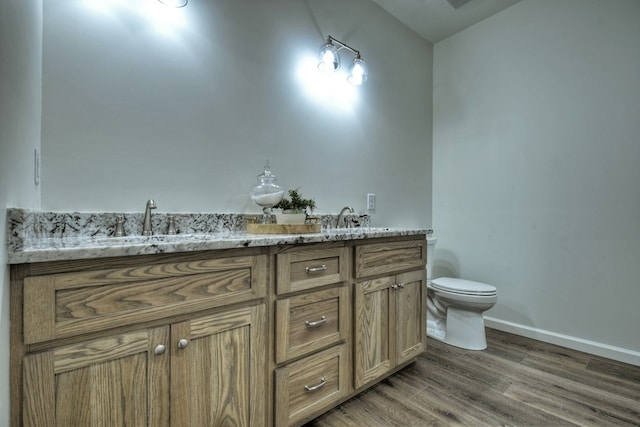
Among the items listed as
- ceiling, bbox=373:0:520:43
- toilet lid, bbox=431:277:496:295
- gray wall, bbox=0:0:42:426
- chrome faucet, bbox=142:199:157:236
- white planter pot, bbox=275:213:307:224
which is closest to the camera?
gray wall, bbox=0:0:42:426

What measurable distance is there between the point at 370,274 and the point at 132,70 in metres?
1.38

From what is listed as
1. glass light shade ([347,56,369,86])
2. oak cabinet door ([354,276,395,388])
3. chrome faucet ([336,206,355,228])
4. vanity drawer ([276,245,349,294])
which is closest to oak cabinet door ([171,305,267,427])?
vanity drawer ([276,245,349,294])

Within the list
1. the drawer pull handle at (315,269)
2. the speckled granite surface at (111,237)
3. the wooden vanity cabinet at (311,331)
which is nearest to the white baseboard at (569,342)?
the speckled granite surface at (111,237)

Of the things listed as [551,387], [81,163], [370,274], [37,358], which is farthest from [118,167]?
[551,387]

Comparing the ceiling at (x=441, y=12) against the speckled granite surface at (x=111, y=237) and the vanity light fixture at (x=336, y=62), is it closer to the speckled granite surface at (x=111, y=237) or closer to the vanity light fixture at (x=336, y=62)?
the vanity light fixture at (x=336, y=62)

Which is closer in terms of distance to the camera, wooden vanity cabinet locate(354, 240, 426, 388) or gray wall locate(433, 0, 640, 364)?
wooden vanity cabinet locate(354, 240, 426, 388)

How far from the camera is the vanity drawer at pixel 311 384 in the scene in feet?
3.76

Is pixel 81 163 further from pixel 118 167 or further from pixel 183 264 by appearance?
pixel 183 264

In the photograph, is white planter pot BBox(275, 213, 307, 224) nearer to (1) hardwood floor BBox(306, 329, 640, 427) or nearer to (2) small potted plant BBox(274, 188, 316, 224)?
(2) small potted plant BBox(274, 188, 316, 224)

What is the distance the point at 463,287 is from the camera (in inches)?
80.5

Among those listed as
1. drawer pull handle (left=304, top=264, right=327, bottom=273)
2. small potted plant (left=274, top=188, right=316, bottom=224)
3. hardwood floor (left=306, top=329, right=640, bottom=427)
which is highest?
small potted plant (left=274, top=188, right=316, bottom=224)

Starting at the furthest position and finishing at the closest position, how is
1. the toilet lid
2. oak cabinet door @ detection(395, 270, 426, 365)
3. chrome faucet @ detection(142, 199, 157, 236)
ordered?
1. the toilet lid
2. oak cabinet door @ detection(395, 270, 426, 365)
3. chrome faucet @ detection(142, 199, 157, 236)

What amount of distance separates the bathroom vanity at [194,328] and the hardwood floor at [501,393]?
0.53 ft

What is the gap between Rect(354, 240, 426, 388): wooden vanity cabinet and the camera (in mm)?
1425
